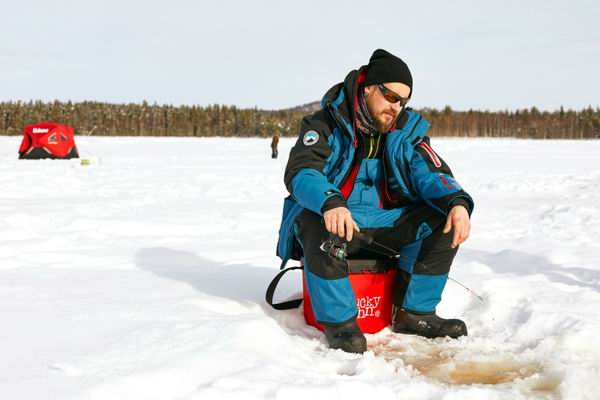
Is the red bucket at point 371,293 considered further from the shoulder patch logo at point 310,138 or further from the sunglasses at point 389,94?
the sunglasses at point 389,94

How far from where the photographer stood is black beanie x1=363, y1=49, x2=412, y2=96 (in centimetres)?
277

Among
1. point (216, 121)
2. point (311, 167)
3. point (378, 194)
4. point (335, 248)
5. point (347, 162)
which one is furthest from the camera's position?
point (216, 121)

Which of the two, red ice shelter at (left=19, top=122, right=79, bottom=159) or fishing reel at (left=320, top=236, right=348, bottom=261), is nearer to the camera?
fishing reel at (left=320, top=236, right=348, bottom=261)

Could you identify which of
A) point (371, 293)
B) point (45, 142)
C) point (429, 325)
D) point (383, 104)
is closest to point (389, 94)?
point (383, 104)

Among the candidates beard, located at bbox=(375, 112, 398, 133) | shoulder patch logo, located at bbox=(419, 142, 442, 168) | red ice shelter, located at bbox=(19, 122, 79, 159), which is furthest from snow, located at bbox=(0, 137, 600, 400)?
red ice shelter, located at bbox=(19, 122, 79, 159)

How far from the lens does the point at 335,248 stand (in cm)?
253

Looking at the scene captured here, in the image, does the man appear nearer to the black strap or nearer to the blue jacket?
the blue jacket

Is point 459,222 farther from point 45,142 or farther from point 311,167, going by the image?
point 45,142

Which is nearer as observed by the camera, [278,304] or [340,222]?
[340,222]

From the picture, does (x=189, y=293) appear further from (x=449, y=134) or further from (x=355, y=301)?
(x=449, y=134)

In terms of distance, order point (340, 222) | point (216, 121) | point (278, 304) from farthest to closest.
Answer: point (216, 121), point (278, 304), point (340, 222)

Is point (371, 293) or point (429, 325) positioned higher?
point (371, 293)

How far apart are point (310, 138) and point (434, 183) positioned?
2.04 feet

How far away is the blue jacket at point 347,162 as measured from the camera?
105 inches
